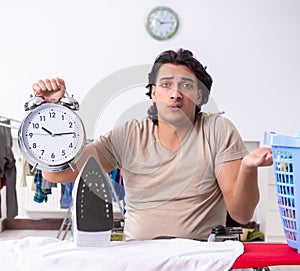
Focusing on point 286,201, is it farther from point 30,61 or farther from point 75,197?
point 30,61

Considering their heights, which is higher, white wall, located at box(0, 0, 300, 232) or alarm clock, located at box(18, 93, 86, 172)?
white wall, located at box(0, 0, 300, 232)

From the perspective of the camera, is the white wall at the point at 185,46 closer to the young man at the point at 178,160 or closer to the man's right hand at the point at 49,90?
the young man at the point at 178,160

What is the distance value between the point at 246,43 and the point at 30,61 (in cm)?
176

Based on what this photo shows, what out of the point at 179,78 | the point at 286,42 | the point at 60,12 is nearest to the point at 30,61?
the point at 60,12

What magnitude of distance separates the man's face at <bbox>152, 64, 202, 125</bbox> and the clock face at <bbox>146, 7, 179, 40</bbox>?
9.96 ft

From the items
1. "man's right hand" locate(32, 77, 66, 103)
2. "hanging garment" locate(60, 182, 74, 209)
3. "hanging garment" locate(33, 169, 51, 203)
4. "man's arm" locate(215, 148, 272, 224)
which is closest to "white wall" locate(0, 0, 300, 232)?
"hanging garment" locate(60, 182, 74, 209)

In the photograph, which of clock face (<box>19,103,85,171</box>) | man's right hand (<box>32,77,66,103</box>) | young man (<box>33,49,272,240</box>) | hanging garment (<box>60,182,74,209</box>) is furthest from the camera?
hanging garment (<box>60,182,74,209</box>)

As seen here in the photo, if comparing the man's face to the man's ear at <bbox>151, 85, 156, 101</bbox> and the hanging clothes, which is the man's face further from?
the hanging clothes

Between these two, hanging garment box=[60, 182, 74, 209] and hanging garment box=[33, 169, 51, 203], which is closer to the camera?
hanging garment box=[33, 169, 51, 203]

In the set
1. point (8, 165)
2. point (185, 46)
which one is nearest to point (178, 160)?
point (8, 165)

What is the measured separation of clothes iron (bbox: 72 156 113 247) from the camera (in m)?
1.01

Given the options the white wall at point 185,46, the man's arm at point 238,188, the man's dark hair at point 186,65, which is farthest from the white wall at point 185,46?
the man's arm at point 238,188

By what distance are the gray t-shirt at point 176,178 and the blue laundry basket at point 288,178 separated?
1.14 feet

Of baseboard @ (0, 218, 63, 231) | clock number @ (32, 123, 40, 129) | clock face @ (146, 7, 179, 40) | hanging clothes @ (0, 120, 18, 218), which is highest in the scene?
clock face @ (146, 7, 179, 40)
